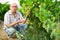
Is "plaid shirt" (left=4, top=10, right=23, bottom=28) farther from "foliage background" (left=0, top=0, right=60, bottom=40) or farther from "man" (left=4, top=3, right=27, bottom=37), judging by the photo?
"foliage background" (left=0, top=0, right=60, bottom=40)

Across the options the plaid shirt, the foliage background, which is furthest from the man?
the foliage background

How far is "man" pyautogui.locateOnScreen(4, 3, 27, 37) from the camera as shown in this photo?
22.8 ft

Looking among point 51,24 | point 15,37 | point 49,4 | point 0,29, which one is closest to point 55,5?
point 49,4

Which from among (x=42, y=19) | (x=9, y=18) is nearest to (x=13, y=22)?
(x=9, y=18)

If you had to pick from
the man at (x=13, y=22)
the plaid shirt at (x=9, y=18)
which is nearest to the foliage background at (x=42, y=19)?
the man at (x=13, y=22)

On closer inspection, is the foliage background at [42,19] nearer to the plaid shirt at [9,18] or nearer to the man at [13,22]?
the man at [13,22]

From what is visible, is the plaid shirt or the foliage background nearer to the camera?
the foliage background

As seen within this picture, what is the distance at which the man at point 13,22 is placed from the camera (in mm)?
6945

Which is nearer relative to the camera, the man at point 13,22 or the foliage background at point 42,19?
the foliage background at point 42,19

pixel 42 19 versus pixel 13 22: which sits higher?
pixel 42 19

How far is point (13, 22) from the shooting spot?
711cm

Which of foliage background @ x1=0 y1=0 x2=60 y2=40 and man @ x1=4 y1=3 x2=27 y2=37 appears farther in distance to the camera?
man @ x1=4 y1=3 x2=27 y2=37

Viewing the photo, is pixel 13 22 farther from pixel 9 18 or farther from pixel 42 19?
pixel 42 19

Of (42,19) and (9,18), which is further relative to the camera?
(9,18)
